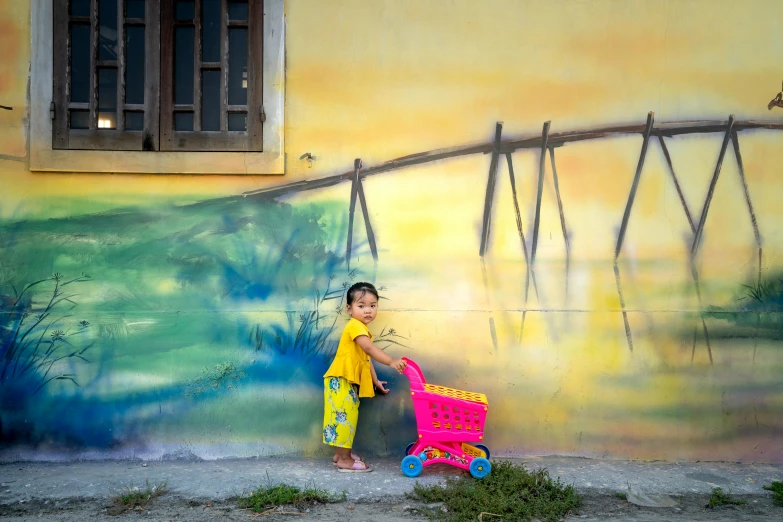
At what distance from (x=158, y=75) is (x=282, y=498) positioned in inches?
120

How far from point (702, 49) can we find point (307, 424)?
391cm

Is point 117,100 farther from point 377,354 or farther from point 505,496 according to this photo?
point 505,496

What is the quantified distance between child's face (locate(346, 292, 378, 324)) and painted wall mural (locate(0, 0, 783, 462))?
27 centimetres

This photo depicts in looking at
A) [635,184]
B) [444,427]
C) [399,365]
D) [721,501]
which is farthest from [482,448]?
[635,184]

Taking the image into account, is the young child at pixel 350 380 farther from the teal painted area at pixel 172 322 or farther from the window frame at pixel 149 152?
the window frame at pixel 149 152

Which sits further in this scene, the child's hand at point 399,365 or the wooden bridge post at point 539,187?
the wooden bridge post at point 539,187

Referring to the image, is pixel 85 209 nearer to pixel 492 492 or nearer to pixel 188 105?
pixel 188 105

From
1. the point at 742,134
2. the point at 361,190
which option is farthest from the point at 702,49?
the point at 361,190

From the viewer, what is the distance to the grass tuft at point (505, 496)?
4.17 meters

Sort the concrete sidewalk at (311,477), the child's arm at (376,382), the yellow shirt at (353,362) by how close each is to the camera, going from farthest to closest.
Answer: the child's arm at (376,382) → the yellow shirt at (353,362) → the concrete sidewalk at (311,477)

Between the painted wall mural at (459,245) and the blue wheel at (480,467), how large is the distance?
54cm

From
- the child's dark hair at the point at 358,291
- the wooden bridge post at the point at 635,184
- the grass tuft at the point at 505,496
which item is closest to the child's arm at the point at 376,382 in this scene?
the child's dark hair at the point at 358,291

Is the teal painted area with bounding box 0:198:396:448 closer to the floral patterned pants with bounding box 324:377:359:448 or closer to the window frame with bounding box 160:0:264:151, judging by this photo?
the floral patterned pants with bounding box 324:377:359:448

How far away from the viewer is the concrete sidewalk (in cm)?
450
